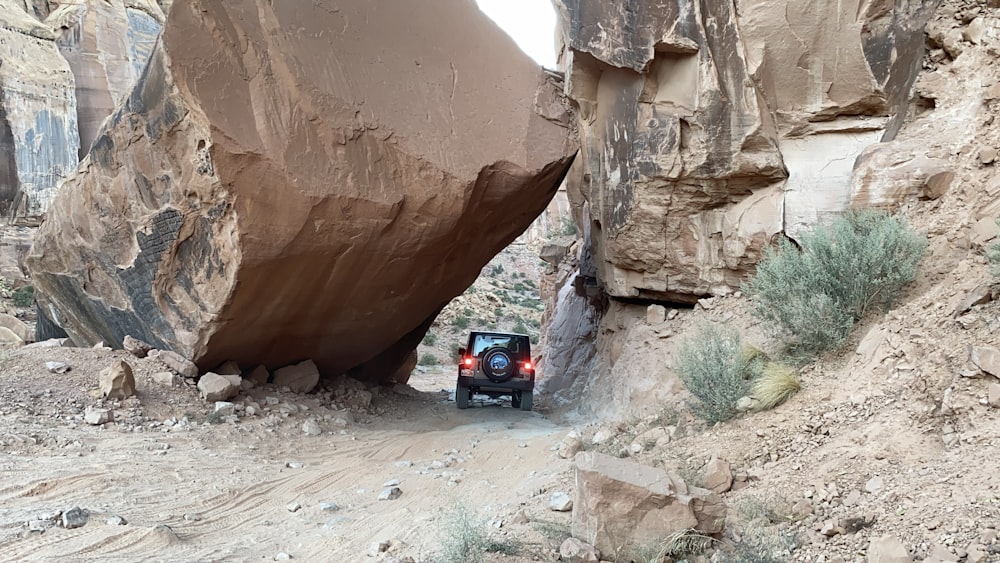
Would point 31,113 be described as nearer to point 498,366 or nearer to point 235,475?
point 498,366

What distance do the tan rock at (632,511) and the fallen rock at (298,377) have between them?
252 inches

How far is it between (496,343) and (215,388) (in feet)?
15.7

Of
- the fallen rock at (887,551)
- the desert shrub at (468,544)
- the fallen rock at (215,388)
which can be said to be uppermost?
the fallen rock at (887,551)

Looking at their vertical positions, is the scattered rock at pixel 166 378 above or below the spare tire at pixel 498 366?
above

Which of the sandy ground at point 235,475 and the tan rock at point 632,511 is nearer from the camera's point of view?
the tan rock at point 632,511

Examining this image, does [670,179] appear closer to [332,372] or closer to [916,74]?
[916,74]

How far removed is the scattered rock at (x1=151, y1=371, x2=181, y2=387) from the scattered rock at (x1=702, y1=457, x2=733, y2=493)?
6.06m


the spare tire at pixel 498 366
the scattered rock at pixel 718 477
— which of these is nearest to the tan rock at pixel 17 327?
the spare tire at pixel 498 366

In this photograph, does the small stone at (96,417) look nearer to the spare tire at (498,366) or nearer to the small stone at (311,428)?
the small stone at (311,428)

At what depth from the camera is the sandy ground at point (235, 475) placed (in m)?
3.83

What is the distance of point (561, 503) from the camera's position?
4.17m

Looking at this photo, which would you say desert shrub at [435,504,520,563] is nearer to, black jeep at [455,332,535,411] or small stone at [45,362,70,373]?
small stone at [45,362,70,373]

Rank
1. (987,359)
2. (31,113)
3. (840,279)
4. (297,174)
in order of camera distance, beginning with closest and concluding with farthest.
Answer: (987,359), (840,279), (297,174), (31,113)

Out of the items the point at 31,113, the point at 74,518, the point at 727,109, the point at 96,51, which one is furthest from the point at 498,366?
the point at 96,51
